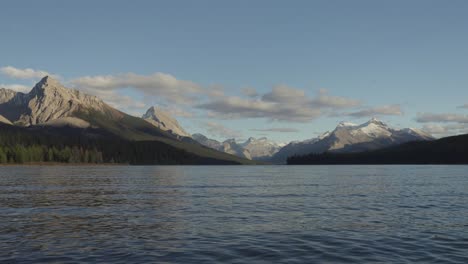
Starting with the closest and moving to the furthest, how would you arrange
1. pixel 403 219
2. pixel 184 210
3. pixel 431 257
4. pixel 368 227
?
pixel 431 257, pixel 368 227, pixel 403 219, pixel 184 210

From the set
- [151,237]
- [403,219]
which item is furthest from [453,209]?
[151,237]

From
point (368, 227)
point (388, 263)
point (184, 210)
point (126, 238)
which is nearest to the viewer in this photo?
point (388, 263)

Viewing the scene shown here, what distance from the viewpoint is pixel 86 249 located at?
27.9 meters

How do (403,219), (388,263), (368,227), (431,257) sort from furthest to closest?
(403,219) → (368,227) → (431,257) → (388,263)

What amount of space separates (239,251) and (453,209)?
33625mm

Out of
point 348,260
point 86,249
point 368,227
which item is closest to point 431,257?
point 348,260

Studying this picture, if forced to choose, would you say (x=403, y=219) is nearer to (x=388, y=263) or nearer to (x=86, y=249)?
(x=388, y=263)

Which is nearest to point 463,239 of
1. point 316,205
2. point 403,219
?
point 403,219

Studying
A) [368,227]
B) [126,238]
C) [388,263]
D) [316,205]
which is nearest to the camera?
[388,263]

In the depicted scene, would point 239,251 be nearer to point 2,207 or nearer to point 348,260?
point 348,260

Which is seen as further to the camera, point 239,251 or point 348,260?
point 239,251

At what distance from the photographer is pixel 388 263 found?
24.7m

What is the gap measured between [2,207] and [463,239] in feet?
160

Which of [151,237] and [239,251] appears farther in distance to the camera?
[151,237]
